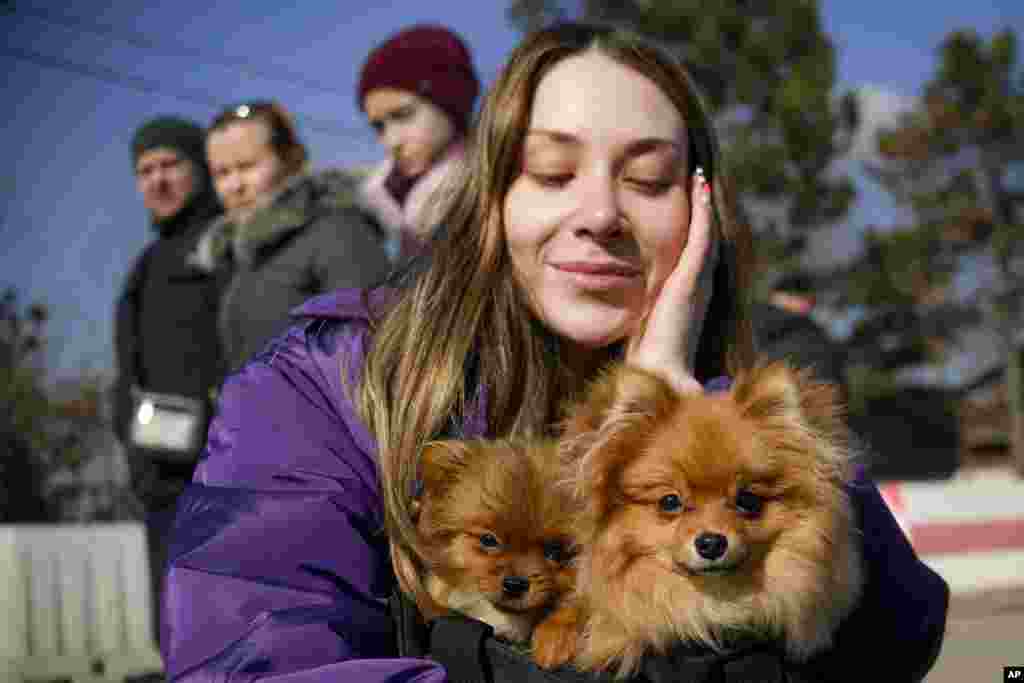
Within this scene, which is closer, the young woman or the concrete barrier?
the young woman

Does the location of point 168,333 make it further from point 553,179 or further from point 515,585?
point 515,585

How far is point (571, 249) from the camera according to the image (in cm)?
279

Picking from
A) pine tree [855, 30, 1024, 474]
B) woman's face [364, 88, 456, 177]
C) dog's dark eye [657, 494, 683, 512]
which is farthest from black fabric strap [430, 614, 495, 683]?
pine tree [855, 30, 1024, 474]

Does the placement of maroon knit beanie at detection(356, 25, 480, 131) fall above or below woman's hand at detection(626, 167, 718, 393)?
above

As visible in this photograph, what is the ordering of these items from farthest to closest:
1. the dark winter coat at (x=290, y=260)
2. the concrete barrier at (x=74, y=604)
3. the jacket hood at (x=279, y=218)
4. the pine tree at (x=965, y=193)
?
1. the pine tree at (x=965, y=193)
2. the concrete barrier at (x=74, y=604)
3. the jacket hood at (x=279, y=218)
4. the dark winter coat at (x=290, y=260)

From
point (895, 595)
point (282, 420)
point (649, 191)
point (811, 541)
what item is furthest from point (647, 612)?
point (649, 191)

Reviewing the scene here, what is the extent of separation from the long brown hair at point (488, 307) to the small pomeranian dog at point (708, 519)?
1.02 ft

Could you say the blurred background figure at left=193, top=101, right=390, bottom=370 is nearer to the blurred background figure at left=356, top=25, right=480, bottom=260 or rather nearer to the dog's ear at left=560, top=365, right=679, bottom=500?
the blurred background figure at left=356, top=25, right=480, bottom=260

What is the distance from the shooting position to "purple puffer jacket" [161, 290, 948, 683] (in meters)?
2.18

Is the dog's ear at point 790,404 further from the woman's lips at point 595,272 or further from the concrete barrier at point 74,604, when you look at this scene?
the concrete barrier at point 74,604

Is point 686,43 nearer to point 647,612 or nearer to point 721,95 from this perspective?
point 721,95

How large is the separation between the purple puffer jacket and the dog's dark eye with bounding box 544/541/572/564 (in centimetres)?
32

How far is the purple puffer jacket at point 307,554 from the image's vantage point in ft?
7.16


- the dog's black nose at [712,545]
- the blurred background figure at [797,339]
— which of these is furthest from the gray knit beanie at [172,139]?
the dog's black nose at [712,545]
